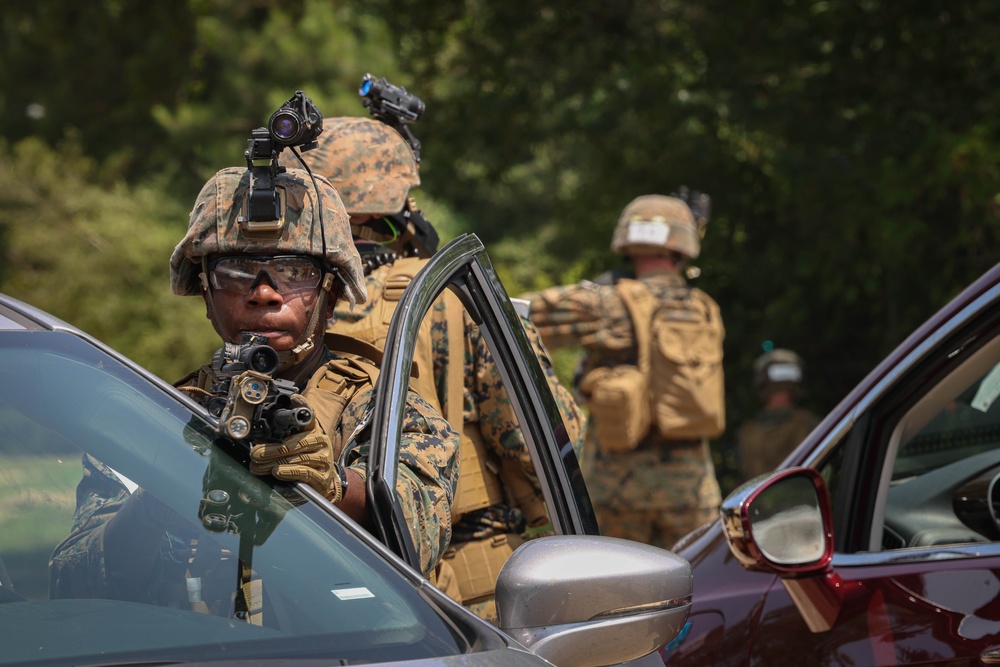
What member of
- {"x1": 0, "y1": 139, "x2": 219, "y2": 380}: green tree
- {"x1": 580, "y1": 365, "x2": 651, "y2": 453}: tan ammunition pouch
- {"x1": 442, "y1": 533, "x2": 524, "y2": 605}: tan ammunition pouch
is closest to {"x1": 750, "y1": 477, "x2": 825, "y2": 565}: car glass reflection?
{"x1": 442, "y1": 533, "x2": 524, "y2": 605}: tan ammunition pouch

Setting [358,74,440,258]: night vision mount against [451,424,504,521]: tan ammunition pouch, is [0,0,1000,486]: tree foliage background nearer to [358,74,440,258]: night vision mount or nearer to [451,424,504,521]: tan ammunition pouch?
[358,74,440,258]: night vision mount

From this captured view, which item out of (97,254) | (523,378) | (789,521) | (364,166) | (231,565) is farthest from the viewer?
(97,254)

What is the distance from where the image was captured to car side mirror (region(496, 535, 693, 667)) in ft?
6.73

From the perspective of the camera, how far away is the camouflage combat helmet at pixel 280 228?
2736 mm

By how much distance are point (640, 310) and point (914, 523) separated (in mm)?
4069

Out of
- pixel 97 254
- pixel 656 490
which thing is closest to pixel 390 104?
pixel 656 490

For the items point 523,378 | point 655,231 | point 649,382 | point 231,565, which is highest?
point 655,231

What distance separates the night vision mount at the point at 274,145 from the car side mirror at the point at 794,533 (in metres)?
1.14

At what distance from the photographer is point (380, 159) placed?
3.89 m

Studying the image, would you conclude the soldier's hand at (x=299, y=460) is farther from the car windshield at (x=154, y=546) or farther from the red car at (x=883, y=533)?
the red car at (x=883, y=533)

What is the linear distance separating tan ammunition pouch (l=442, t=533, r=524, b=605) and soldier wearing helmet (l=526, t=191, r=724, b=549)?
12.3ft

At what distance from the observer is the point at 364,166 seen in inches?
151

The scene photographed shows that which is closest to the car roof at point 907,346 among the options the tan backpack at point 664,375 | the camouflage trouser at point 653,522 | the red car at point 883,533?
the red car at point 883,533

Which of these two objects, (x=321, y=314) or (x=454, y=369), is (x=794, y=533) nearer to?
(x=454, y=369)
